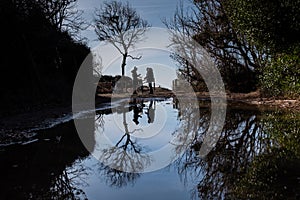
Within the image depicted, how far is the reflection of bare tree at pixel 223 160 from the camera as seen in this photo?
11.7 ft

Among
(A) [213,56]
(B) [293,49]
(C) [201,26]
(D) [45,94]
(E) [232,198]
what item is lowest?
(E) [232,198]

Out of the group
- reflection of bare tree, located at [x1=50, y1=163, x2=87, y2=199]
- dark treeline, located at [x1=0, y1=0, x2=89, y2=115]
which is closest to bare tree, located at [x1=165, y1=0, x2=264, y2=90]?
dark treeline, located at [x1=0, y1=0, x2=89, y2=115]

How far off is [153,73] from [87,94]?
1003cm

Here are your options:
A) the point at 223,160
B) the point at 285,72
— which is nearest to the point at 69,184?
the point at 223,160

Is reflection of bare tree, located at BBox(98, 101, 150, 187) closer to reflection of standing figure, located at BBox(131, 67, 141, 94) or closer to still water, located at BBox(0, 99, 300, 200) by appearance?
still water, located at BBox(0, 99, 300, 200)

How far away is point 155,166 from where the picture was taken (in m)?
4.62

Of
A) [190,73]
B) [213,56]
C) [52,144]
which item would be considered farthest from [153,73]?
[52,144]

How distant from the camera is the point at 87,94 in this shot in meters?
20.6

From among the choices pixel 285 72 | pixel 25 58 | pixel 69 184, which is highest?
pixel 25 58

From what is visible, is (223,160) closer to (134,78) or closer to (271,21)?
(271,21)

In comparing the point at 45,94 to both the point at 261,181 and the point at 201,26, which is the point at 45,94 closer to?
the point at 201,26

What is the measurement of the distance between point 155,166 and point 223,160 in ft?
3.29

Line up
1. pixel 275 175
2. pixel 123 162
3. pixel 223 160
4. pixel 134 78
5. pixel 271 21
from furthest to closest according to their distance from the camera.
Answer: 1. pixel 134 78
2. pixel 271 21
3. pixel 123 162
4. pixel 223 160
5. pixel 275 175

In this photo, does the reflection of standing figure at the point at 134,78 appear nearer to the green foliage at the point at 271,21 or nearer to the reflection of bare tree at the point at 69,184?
the green foliage at the point at 271,21
